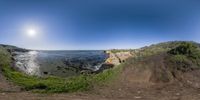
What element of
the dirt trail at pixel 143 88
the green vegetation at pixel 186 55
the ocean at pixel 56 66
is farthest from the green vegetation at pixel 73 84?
the ocean at pixel 56 66

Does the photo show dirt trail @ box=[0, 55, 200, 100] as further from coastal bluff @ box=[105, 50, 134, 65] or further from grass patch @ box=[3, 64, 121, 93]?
coastal bluff @ box=[105, 50, 134, 65]

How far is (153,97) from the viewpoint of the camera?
20.6 metres

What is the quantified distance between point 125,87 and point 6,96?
315 inches

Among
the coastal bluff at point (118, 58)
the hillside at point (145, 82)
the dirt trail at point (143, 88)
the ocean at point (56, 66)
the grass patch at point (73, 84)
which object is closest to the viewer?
the dirt trail at point (143, 88)

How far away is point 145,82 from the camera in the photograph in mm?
24062

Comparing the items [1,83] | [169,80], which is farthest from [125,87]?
[1,83]

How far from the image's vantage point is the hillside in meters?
21.0

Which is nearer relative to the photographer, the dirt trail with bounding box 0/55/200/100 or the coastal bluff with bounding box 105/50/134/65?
the dirt trail with bounding box 0/55/200/100

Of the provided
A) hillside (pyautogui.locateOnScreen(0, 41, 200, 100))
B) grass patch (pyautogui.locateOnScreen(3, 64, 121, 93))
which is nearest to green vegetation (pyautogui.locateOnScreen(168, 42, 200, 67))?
hillside (pyautogui.locateOnScreen(0, 41, 200, 100))

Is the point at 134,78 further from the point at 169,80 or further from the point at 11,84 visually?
the point at 11,84

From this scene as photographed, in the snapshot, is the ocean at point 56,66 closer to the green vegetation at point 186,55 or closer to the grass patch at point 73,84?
the grass patch at point 73,84

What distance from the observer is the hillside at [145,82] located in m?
21.0

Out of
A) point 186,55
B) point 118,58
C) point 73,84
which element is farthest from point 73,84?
point 118,58

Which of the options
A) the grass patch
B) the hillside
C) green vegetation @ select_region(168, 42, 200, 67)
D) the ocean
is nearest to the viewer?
the hillside
